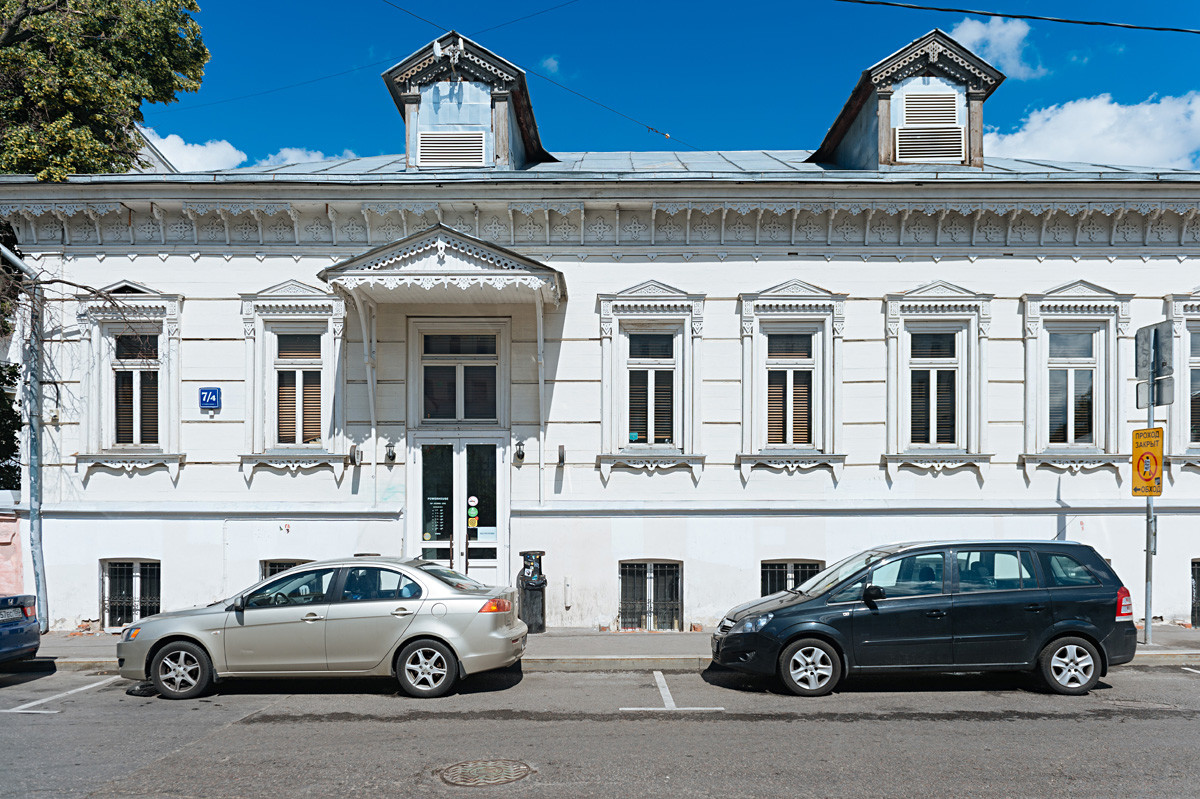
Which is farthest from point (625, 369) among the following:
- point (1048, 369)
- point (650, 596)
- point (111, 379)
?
point (111, 379)

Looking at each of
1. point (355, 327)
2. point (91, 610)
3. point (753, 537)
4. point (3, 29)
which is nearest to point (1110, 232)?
point (753, 537)

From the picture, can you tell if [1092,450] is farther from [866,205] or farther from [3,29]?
[3,29]

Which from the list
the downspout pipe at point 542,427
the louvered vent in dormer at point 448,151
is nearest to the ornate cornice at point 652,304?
the downspout pipe at point 542,427

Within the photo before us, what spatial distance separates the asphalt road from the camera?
5707mm

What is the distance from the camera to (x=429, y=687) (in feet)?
Result: 27.2

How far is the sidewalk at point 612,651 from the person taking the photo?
994 cm

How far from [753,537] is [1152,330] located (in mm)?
6650

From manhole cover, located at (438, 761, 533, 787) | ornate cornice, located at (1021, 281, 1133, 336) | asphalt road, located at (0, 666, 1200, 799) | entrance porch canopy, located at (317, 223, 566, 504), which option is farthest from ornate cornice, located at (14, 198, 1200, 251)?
manhole cover, located at (438, 761, 533, 787)

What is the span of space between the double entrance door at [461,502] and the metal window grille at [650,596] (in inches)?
78.6

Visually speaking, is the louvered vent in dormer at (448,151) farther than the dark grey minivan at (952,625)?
Yes

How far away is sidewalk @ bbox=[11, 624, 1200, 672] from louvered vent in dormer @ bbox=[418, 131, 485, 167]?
800cm

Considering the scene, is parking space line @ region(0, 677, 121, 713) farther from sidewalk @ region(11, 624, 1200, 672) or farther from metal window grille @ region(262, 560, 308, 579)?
metal window grille @ region(262, 560, 308, 579)

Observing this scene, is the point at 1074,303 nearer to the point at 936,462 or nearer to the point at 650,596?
the point at 936,462

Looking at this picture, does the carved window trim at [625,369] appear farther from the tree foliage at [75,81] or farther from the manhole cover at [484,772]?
the tree foliage at [75,81]
